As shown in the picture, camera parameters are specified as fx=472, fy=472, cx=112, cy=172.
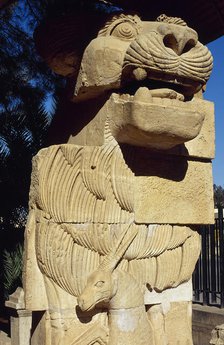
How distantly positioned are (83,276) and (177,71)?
4.29 ft

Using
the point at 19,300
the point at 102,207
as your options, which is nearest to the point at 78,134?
the point at 102,207

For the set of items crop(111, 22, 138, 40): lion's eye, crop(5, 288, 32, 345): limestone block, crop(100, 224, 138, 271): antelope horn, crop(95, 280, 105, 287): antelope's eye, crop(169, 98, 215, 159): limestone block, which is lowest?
crop(5, 288, 32, 345): limestone block

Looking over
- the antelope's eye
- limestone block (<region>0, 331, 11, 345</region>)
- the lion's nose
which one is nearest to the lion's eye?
the lion's nose

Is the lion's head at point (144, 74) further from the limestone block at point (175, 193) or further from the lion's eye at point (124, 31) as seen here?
the limestone block at point (175, 193)

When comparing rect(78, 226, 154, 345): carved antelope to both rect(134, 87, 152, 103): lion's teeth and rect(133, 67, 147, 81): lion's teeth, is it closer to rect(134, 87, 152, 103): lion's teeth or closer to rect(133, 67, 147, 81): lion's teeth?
rect(134, 87, 152, 103): lion's teeth

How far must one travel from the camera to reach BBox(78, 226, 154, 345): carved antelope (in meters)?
2.64

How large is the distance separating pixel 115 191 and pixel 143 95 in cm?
59

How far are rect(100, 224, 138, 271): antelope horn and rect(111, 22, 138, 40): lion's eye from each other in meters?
1.13

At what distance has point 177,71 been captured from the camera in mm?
2748

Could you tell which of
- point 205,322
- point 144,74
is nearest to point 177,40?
point 144,74

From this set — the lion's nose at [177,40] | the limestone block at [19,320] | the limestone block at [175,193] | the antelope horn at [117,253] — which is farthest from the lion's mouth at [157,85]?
the limestone block at [19,320]

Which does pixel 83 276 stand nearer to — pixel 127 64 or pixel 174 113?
pixel 174 113

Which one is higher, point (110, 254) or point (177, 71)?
point (177, 71)

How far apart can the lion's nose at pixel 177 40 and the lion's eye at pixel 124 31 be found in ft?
0.67
